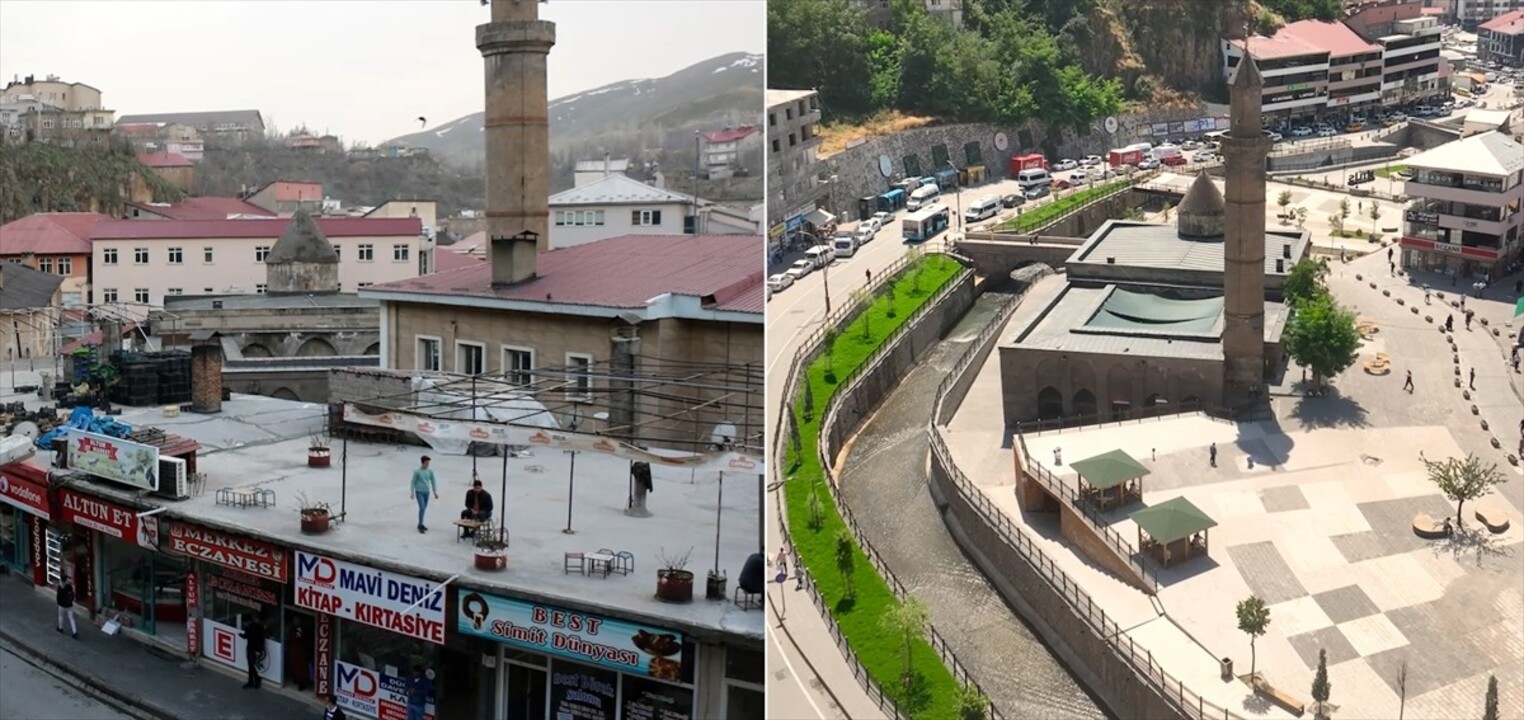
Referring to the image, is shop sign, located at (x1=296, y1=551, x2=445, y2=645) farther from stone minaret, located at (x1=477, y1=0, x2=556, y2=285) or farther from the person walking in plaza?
stone minaret, located at (x1=477, y1=0, x2=556, y2=285)

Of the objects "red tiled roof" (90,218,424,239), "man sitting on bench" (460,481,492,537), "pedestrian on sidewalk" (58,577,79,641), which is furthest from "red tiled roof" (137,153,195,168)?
"man sitting on bench" (460,481,492,537)

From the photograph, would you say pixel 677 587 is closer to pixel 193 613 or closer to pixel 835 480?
pixel 835 480

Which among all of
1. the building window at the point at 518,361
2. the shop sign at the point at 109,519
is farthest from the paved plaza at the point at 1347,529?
the shop sign at the point at 109,519

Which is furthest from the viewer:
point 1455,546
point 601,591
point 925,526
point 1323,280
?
point 1323,280

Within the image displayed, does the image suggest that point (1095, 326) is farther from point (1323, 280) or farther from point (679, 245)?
point (679, 245)

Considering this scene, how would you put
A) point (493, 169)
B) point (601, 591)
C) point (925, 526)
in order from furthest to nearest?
point (493, 169) < point (925, 526) < point (601, 591)

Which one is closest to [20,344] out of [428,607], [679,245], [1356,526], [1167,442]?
[679,245]

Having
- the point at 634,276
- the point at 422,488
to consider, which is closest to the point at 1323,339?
the point at 634,276
